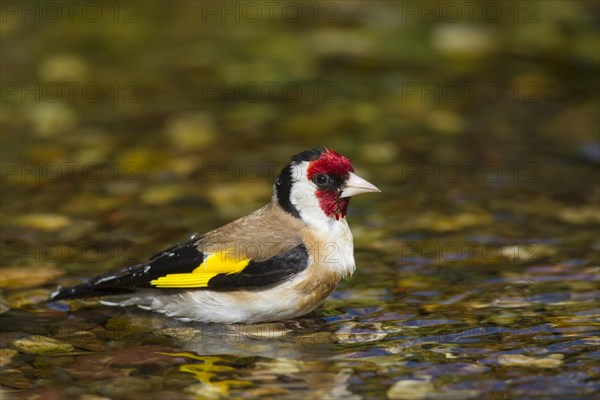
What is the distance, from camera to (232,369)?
5.12 meters

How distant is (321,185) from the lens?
5941 millimetres

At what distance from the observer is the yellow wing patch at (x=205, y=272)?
5676 millimetres

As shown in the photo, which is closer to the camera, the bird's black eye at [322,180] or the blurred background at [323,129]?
the bird's black eye at [322,180]

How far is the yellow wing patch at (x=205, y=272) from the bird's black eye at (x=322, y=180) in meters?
0.62

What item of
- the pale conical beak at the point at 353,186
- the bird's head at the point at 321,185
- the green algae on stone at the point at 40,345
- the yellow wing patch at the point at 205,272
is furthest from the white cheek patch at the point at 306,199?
the green algae on stone at the point at 40,345

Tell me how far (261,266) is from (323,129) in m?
3.58

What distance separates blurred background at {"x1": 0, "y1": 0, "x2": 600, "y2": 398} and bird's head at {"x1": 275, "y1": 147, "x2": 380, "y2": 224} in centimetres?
55

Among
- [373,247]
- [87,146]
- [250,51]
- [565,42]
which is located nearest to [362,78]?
[250,51]

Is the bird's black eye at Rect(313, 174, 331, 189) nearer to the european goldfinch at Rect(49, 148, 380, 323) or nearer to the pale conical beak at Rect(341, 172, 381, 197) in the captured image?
the european goldfinch at Rect(49, 148, 380, 323)

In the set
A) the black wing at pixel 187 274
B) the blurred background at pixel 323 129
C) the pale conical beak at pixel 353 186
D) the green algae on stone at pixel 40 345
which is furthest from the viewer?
the blurred background at pixel 323 129

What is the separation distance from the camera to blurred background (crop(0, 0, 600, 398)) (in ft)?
22.2

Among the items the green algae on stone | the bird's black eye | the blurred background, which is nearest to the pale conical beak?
the bird's black eye

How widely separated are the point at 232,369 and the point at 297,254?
86 centimetres

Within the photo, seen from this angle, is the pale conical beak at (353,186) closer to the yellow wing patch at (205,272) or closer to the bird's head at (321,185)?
the bird's head at (321,185)
